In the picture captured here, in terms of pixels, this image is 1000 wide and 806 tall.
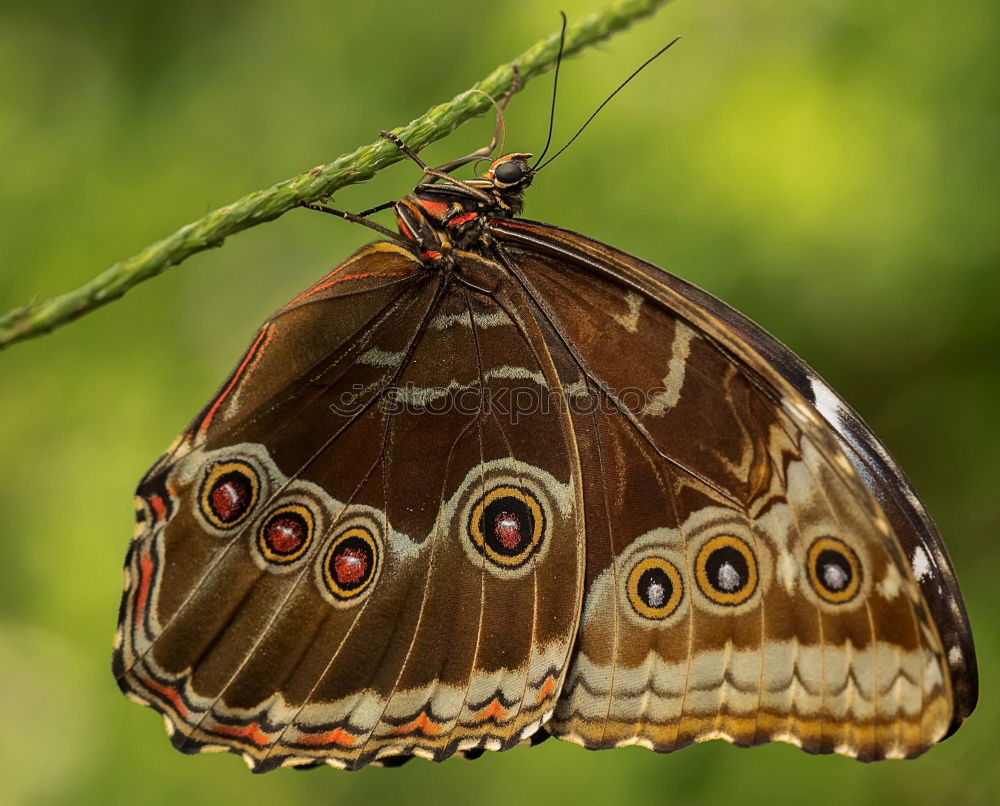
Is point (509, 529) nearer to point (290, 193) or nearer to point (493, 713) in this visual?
point (493, 713)

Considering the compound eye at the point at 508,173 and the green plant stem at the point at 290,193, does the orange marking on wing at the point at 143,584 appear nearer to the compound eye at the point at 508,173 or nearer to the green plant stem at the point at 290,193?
the green plant stem at the point at 290,193

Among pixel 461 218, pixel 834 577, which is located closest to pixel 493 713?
pixel 834 577

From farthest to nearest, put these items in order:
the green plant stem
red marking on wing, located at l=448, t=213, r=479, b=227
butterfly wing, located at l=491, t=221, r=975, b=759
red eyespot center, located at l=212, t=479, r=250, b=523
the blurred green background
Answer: the blurred green background → red marking on wing, located at l=448, t=213, r=479, b=227 → red eyespot center, located at l=212, t=479, r=250, b=523 → butterfly wing, located at l=491, t=221, r=975, b=759 → the green plant stem

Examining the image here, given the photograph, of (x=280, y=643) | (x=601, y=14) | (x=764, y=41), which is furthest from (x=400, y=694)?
(x=764, y=41)

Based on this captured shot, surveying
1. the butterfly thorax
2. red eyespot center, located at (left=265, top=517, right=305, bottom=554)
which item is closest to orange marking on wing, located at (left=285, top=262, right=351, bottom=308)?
the butterfly thorax

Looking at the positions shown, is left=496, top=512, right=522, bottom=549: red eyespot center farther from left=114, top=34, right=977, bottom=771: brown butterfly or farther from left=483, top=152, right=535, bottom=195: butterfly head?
left=483, top=152, right=535, bottom=195: butterfly head

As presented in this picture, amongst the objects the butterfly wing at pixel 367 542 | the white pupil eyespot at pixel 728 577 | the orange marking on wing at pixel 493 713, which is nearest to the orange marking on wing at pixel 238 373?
the butterfly wing at pixel 367 542
